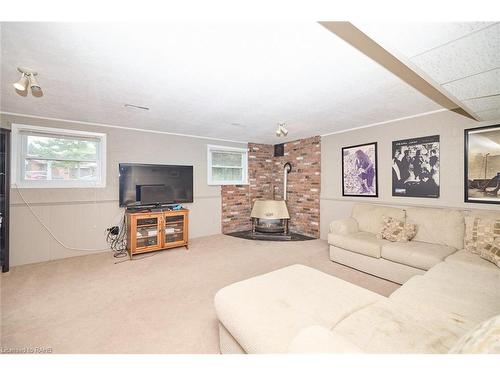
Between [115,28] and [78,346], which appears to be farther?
[78,346]

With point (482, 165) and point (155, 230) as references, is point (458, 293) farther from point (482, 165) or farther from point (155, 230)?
point (155, 230)

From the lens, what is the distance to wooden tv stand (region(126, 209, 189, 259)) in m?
3.47

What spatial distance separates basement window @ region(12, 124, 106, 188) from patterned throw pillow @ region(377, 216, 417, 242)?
15.5ft

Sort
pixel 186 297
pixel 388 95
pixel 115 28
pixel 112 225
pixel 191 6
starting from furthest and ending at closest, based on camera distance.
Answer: pixel 112 225 < pixel 388 95 < pixel 186 297 < pixel 115 28 < pixel 191 6

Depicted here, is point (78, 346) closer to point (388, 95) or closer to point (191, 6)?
point (191, 6)

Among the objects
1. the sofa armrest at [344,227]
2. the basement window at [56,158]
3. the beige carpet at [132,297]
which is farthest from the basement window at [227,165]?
the sofa armrest at [344,227]

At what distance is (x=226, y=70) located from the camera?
1.91 m

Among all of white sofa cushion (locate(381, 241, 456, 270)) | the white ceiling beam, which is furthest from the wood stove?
the white ceiling beam

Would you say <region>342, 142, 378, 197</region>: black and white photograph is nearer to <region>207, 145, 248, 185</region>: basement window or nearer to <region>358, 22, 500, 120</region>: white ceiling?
<region>358, 22, 500, 120</region>: white ceiling

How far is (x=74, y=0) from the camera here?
2.89ft

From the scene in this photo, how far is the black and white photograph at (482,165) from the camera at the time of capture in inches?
102
